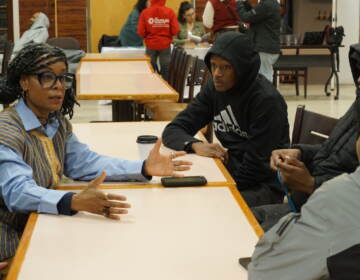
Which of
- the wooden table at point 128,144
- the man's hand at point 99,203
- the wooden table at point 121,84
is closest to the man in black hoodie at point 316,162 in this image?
the wooden table at point 128,144

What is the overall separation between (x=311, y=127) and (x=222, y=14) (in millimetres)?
6298

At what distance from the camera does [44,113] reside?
247 centimetres

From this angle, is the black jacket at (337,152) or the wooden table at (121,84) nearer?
the black jacket at (337,152)

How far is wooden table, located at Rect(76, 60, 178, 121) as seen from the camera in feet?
15.7

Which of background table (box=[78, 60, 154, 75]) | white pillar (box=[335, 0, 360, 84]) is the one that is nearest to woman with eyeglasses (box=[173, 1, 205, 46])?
white pillar (box=[335, 0, 360, 84])

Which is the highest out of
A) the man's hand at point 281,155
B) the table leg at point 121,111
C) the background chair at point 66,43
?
the background chair at point 66,43

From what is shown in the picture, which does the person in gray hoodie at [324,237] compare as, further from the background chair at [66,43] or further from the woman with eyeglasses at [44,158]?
the background chair at [66,43]

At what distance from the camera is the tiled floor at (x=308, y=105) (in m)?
8.45

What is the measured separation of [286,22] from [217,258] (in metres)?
11.1

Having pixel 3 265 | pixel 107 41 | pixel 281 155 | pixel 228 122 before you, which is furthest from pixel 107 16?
pixel 3 265

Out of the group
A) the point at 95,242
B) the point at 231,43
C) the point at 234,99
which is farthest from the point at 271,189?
the point at 95,242

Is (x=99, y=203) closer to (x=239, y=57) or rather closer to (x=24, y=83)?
(x=24, y=83)

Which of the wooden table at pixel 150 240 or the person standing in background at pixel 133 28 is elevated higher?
the person standing in background at pixel 133 28

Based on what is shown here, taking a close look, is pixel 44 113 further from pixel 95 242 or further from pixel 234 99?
pixel 234 99
